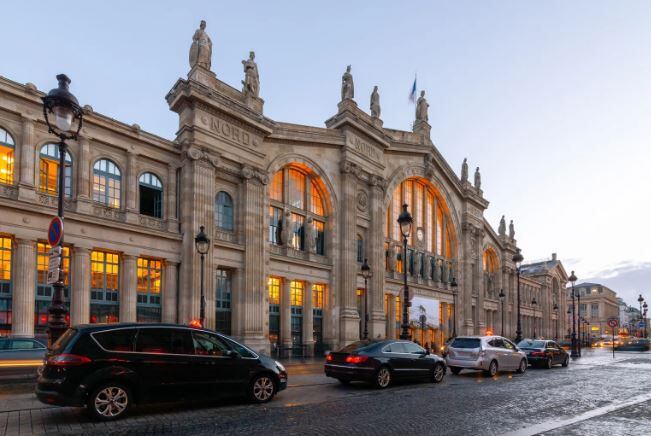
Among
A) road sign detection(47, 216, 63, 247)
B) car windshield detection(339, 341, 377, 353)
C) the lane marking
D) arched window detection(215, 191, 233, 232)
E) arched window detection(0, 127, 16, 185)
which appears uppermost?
arched window detection(0, 127, 16, 185)

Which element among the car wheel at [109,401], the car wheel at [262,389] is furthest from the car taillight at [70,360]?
the car wheel at [262,389]

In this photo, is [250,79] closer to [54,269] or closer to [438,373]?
[438,373]

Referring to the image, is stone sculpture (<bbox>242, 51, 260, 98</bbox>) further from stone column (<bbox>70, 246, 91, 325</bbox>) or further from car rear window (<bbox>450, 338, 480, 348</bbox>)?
car rear window (<bbox>450, 338, 480, 348</bbox>)

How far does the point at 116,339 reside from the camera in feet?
32.7

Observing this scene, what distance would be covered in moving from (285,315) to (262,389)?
19.5 metres

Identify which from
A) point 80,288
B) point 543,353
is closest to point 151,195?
point 80,288

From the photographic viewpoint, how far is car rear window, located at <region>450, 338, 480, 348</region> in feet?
65.3

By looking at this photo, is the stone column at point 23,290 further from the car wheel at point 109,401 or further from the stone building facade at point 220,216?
the car wheel at point 109,401

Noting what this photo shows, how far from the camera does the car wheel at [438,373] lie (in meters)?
16.9

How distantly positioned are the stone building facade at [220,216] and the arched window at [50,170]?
2.0 inches

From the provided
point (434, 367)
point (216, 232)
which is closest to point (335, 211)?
point (216, 232)

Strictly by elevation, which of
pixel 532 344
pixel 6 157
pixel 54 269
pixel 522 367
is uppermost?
pixel 6 157

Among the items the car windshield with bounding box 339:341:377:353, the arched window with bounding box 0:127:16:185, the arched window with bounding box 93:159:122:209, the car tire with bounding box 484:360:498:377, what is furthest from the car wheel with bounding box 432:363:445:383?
the arched window with bounding box 0:127:16:185

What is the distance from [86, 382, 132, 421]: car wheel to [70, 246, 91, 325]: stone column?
44.4 ft
